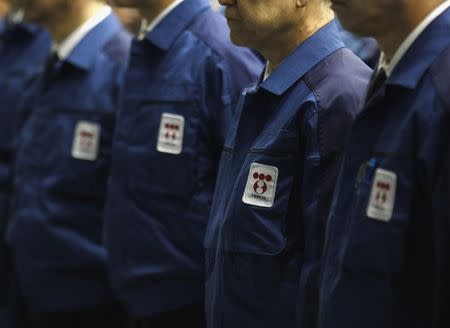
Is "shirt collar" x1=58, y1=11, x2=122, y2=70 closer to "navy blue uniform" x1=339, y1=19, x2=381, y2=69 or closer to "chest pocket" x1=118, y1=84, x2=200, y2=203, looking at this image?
"chest pocket" x1=118, y1=84, x2=200, y2=203

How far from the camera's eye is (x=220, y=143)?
2.97 metres

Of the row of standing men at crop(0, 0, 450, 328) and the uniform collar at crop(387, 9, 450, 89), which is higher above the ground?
the uniform collar at crop(387, 9, 450, 89)

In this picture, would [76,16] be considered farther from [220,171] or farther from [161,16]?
[220,171]

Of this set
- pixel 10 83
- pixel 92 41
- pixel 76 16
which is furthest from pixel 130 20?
pixel 92 41

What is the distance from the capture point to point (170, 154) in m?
3.01

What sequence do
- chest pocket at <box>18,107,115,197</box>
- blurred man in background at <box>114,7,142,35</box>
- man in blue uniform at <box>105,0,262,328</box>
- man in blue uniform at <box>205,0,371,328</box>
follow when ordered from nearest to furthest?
man in blue uniform at <box>205,0,371,328</box>
man in blue uniform at <box>105,0,262,328</box>
chest pocket at <box>18,107,115,197</box>
blurred man in background at <box>114,7,142,35</box>

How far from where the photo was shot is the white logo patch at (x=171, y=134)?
9.82 feet

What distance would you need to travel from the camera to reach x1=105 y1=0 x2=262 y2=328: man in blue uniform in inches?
117

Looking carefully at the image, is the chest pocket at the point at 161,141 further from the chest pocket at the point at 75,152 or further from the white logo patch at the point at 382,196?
the white logo patch at the point at 382,196

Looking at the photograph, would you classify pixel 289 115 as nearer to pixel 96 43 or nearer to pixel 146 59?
pixel 146 59

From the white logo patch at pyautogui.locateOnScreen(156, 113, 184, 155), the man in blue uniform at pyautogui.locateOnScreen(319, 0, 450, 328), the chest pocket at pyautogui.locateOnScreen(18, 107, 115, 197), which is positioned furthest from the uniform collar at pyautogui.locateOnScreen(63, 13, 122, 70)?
the man in blue uniform at pyautogui.locateOnScreen(319, 0, 450, 328)

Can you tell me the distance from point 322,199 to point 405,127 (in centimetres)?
39

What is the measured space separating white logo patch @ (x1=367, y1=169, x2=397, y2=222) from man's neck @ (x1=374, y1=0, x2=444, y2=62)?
262mm

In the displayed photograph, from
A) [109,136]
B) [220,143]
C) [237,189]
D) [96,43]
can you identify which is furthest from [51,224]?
[237,189]
